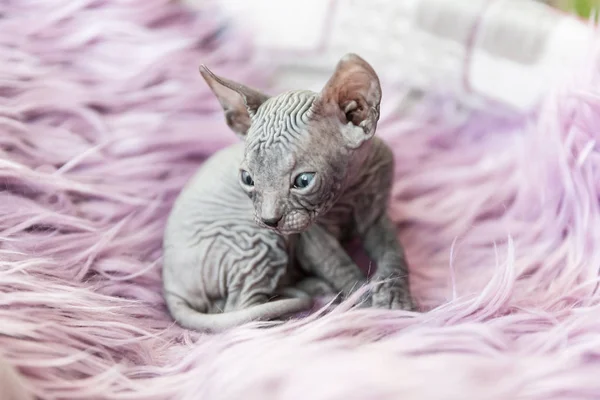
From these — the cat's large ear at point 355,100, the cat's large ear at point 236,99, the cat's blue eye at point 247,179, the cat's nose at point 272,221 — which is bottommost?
the cat's nose at point 272,221

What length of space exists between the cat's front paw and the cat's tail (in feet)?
0.27

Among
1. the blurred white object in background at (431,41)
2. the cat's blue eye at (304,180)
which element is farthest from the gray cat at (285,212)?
the blurred white object in background at (431,41)

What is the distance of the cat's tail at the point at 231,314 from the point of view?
0.76 meters

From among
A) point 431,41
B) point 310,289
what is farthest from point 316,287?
point 431,41

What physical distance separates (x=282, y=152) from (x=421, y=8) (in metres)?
0.55

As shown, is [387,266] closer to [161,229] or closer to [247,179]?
[247,179]

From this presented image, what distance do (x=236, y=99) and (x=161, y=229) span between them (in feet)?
0.83

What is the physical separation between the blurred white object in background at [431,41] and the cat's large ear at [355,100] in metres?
0.44

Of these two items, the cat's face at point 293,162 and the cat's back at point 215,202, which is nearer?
the cat's face at point 293,162

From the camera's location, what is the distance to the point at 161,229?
93 cm

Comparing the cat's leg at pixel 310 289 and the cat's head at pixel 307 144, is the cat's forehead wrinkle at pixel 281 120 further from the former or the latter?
the cat's leg at pixel 310 289

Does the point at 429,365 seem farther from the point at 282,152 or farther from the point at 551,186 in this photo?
the point at 551,186

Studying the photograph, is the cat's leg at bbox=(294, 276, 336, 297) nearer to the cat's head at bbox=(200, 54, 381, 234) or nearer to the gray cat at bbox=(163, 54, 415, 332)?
the gray cat at bbox=(163, 54, 415, 332)

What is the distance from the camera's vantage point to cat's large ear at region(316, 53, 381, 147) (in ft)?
2.30
